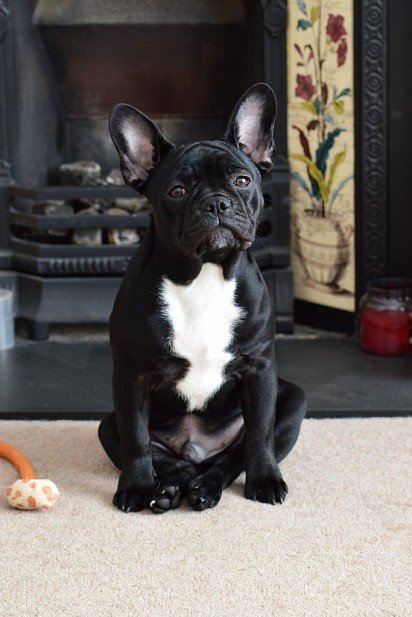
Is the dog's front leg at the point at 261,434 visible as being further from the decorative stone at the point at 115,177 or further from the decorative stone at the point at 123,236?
the decorative stone at the point at 115,177

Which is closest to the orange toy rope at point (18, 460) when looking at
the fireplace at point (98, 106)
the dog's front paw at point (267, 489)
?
the dog's front paw at point (267, 489)

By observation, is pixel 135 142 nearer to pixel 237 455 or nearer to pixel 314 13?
pixel 237 455

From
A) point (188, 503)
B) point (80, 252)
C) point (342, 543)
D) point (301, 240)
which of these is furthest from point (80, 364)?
point (342, 543)

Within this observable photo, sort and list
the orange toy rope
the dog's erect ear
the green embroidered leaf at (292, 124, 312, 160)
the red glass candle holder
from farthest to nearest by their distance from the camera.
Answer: the green embroidered leaf at (292, 124, 312, 160), the red glass candle holder, the orange toy rope, the dog's erect ear

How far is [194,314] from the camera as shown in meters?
1.83

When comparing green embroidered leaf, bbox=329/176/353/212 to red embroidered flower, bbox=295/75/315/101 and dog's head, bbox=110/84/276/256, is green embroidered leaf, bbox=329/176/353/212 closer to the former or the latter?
red embroidered flower, bbox=295/75/315/101

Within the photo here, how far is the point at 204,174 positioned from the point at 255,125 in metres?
0.16

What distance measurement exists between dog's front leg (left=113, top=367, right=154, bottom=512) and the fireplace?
1184mm

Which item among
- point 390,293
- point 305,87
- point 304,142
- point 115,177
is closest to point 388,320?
point 390,293

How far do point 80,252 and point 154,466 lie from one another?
118cm

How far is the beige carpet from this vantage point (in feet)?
5.00

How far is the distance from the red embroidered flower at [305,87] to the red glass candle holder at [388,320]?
62cm

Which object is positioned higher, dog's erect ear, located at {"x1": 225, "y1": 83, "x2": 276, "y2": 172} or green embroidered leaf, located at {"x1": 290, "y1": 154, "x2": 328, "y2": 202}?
dog's erect ear, located at {"x1": 225, "y1": 83, "x2": 276, "y2": 172}

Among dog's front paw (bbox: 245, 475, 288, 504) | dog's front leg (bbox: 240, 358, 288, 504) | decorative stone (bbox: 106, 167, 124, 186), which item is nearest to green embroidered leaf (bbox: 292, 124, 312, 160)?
decorative stone (bbox: 106, 167, 124, 186)
